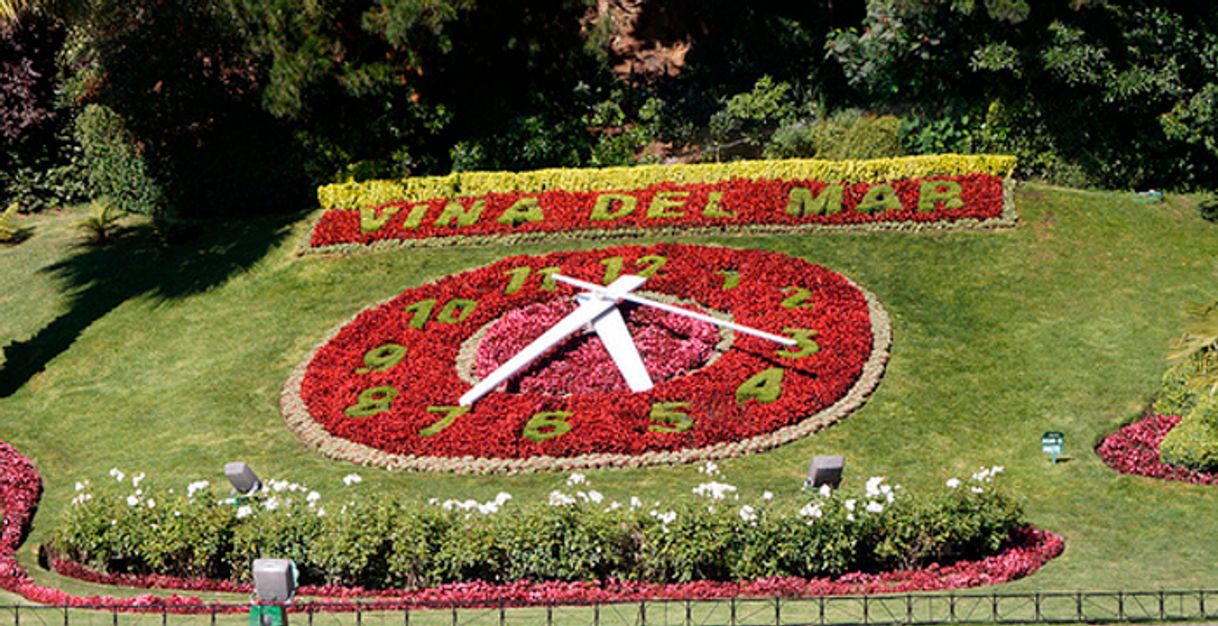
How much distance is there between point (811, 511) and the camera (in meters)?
22.9

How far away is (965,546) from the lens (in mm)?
23719

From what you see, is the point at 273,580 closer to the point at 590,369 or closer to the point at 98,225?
the point at 590,369

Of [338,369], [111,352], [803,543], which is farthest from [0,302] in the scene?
[803,543]

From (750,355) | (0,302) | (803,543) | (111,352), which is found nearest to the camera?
(803,543)

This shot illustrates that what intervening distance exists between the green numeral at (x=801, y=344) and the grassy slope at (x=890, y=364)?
1.49 metres

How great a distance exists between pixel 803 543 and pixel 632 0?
78.0 feet

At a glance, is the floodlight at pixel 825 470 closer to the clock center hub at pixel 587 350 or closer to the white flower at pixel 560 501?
the white flower at pixel 560 501

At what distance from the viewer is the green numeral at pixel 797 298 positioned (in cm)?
3244

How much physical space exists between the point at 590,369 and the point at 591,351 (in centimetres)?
50

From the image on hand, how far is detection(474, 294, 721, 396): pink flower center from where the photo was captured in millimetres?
29953

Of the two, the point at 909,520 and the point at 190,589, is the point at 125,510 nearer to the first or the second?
the point at 190,589

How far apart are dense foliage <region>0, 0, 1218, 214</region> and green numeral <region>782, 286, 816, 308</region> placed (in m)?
6.78

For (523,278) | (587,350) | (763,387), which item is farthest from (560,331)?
(523,278)

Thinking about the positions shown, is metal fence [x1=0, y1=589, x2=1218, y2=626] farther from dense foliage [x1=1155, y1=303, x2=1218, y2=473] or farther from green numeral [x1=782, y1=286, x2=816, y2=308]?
green numeral [x1=782, y1=286, x2=816, y2=308]
